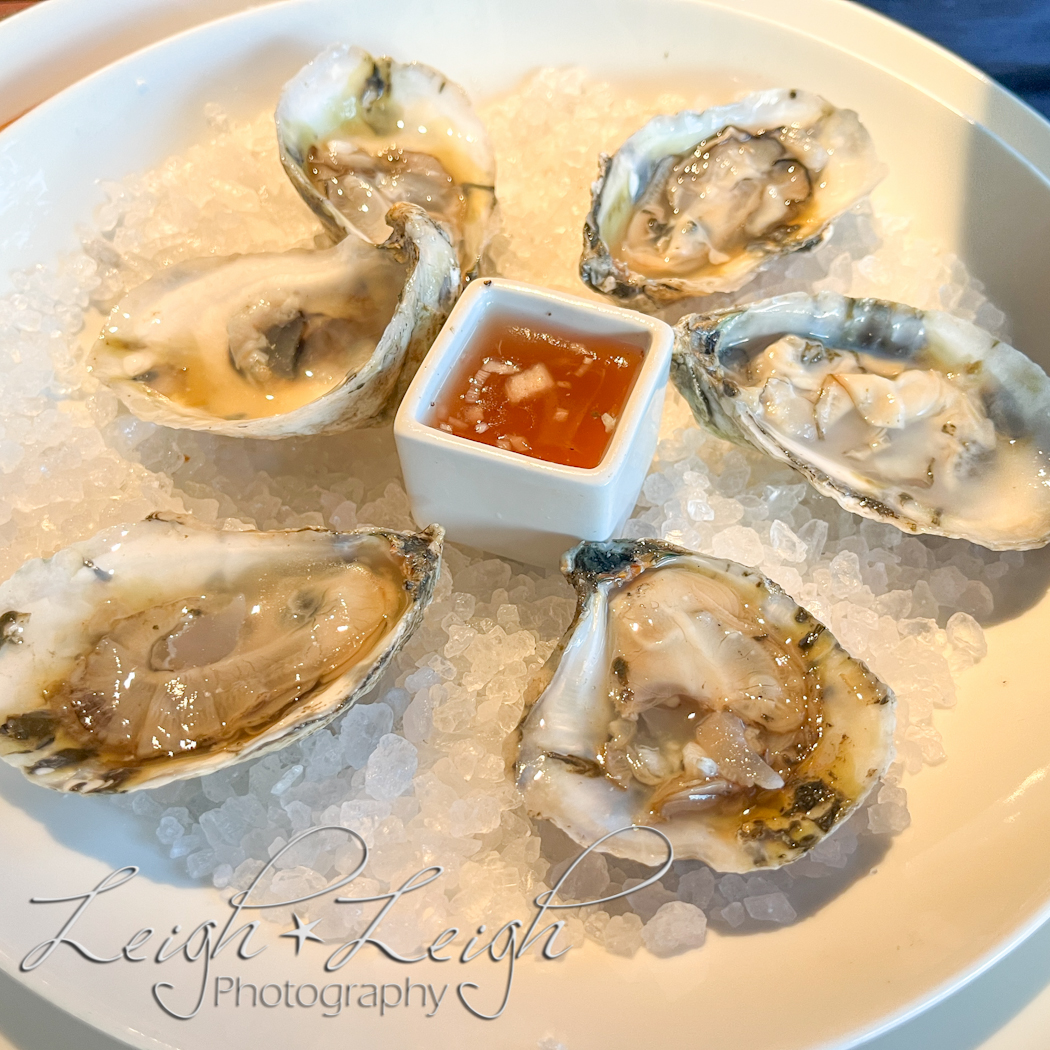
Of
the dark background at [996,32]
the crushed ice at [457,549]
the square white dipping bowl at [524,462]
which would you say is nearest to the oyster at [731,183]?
the crushed ice at [457,549]

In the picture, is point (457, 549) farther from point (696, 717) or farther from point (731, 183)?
point (731, 183)

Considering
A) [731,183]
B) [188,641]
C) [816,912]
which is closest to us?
[816,912]

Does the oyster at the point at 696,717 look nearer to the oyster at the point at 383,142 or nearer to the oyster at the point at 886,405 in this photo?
the oyster at the point at 886,405

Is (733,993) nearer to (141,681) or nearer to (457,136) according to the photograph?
(141,681)

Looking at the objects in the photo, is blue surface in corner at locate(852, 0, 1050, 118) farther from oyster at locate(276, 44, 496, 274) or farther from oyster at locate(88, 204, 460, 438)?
oyster at locate(88, 204, 460, 438)

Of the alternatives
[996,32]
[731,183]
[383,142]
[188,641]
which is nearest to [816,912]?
[188,641]
